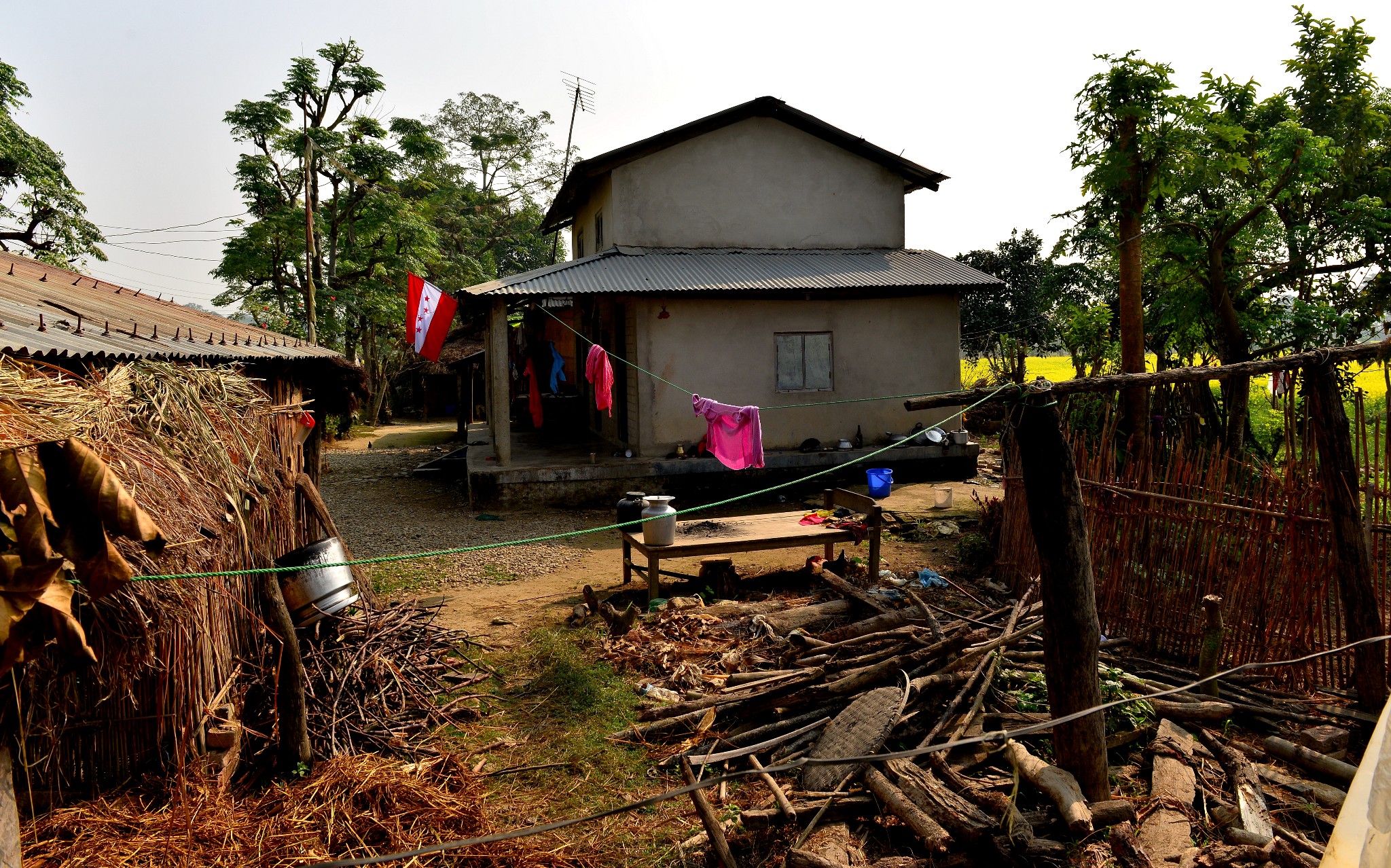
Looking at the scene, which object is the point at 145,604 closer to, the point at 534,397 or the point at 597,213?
the point at 534,397

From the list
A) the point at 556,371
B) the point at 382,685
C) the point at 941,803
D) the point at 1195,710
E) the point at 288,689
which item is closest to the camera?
the point at 941,803

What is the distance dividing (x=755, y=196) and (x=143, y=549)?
13.5 m

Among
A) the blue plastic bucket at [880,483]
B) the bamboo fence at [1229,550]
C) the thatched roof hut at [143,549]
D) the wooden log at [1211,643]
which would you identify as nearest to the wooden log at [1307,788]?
the wooden log at [1211,643]

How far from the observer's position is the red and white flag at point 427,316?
42.1ft

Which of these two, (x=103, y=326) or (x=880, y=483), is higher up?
(x=103, y=326)

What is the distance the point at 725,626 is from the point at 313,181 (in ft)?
64.5

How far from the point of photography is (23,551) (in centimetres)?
256

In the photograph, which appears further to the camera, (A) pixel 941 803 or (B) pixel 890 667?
(B) pixel 890 667

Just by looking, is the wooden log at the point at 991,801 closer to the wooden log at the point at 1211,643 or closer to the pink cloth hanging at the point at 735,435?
the wooden log at the point at 1211,643

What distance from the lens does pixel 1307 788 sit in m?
4.20

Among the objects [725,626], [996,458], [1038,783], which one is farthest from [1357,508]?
[996,458]

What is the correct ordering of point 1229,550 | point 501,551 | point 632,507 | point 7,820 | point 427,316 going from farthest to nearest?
point 427,316
point 501,551
point 632,507
point 1229,550
point 7,820

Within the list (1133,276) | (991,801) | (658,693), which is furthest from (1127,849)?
(1133,276)

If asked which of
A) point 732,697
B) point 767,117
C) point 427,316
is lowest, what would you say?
point 732,697
